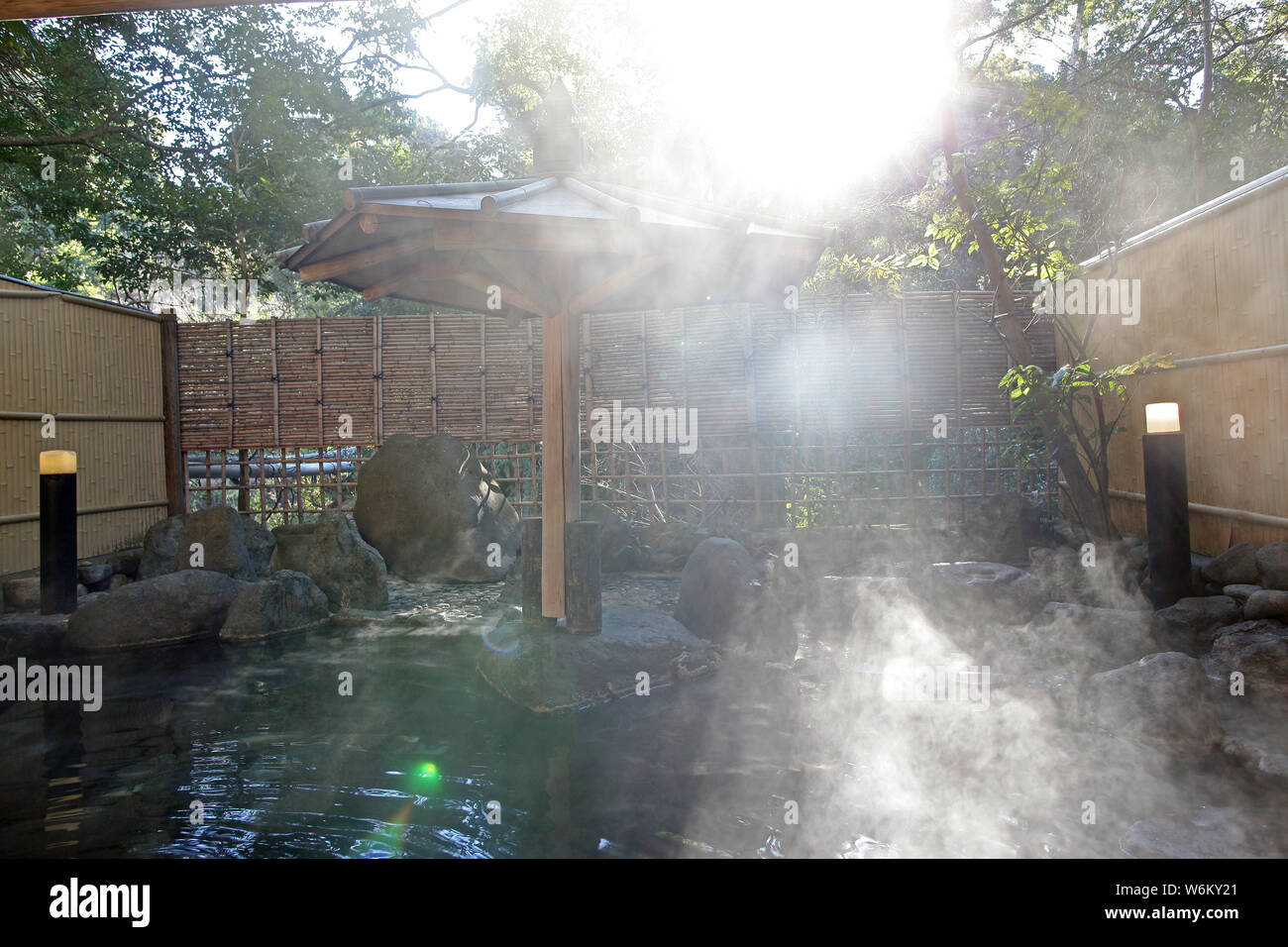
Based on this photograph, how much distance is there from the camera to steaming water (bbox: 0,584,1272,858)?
9.97 ft

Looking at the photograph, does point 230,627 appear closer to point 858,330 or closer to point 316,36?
point 858,330

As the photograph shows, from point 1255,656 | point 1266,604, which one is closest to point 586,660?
point 1255,656

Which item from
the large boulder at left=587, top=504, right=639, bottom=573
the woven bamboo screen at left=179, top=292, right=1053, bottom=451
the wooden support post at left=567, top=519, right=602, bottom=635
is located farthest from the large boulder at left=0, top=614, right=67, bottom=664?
the large boulder at left=587, top=504, right=639, bottom=573

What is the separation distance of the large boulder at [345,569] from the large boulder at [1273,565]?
22.9 feet

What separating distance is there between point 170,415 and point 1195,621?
35.9ft

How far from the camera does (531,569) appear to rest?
5469 mm

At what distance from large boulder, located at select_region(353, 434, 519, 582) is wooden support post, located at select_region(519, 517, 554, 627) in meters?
3.09

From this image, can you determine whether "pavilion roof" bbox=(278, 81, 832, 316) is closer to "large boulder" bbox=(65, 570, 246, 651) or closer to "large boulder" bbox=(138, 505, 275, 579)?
"large boulder" bbox=(65, 570, 246, 651)

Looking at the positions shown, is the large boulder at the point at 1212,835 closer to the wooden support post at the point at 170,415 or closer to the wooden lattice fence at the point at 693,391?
the wooden lattice fence at the point at 693,391

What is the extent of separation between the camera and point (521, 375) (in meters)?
9.83

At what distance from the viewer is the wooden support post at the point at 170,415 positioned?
33.0ft

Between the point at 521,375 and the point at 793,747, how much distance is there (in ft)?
22.3

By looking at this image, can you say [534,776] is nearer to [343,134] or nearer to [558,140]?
[558,140]

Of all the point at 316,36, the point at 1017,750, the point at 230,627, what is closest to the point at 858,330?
the point at 1017,750
